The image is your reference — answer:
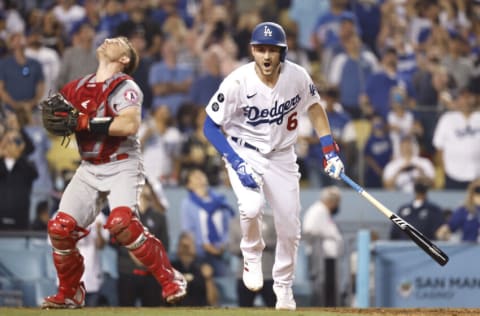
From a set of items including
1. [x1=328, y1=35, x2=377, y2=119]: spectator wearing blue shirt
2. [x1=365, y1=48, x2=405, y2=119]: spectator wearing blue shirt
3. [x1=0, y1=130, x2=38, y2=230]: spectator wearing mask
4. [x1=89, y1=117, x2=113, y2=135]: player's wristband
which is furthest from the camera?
[x1=328, y1=35, x2=377, y2=119]: spectator wearing blue shirt

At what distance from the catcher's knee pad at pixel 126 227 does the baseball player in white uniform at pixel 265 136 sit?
76 centimetres

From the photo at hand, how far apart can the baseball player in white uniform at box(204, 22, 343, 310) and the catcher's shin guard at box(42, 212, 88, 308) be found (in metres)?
1.21

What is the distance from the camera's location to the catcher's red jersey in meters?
7.98

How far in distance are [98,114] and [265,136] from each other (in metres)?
1.24

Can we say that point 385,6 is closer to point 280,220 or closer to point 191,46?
point 191,46

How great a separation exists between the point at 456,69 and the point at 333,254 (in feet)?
12.6

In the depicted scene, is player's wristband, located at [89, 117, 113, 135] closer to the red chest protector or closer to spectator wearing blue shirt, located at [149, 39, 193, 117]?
the red chest protector

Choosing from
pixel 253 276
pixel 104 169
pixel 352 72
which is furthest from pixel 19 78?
pixel 253 276

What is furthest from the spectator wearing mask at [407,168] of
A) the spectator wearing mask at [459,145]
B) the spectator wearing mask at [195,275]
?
the spectator wearing mask at [195,275]

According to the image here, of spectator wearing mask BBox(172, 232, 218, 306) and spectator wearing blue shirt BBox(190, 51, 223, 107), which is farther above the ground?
spectator wearing blue shirt BBox(190, 51, 223, 107)

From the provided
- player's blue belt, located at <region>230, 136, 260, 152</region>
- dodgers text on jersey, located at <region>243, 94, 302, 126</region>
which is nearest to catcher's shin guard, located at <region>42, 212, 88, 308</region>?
player's blue belt, located at <region>230, 136, 260, 152</region>

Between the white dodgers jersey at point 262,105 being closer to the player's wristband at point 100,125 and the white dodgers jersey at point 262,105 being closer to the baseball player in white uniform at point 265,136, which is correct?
the baseball player in white uniform at point 265,136

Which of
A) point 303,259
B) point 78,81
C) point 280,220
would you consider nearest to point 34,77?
point 303,259

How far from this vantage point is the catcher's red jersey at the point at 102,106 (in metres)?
7.98
